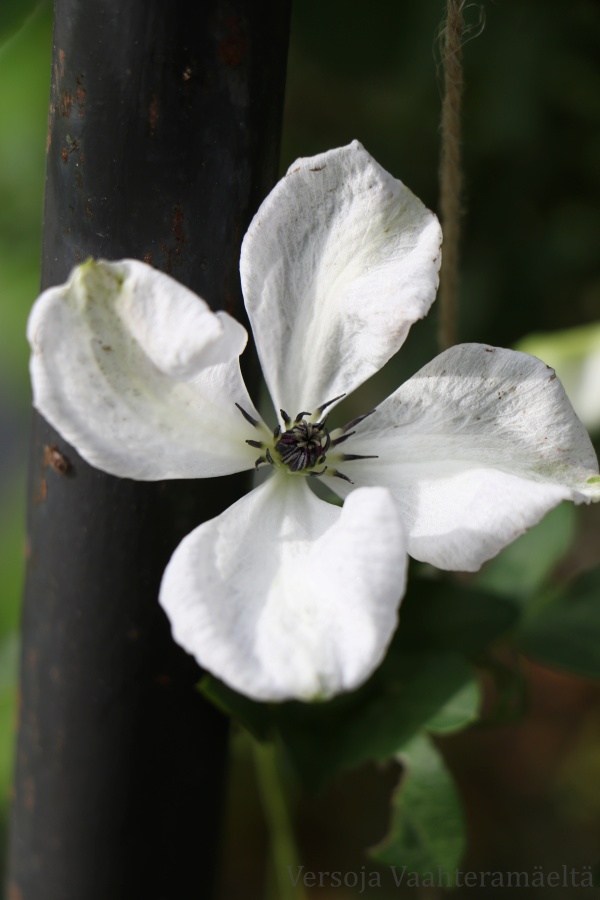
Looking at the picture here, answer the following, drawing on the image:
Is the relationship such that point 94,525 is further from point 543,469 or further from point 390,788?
point 390,788

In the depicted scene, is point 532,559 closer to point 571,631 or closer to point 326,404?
point 571,631

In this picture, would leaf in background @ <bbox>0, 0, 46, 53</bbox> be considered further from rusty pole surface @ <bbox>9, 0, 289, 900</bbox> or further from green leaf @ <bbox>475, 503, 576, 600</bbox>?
green leaf @ <bbox>475, 503, 576, 600</bbox>

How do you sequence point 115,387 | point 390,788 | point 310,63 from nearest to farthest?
point 115,387 < point 310,63 < point 390,788

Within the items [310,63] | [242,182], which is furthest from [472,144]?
[242,182]

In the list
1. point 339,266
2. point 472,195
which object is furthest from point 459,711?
point 472,195

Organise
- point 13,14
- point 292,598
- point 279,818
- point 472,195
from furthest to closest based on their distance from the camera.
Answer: point 472,195 → point 279,818 → point 13,14 → point 292,598

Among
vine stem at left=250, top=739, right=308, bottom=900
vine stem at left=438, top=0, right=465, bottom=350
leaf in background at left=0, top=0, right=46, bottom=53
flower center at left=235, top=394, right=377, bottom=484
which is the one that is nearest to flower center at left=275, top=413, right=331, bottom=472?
flower center at left=235, top=394, right=377, bottom=484
